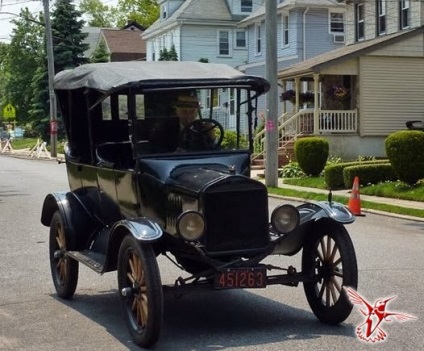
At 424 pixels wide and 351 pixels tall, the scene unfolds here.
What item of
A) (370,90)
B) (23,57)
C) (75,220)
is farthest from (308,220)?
(23,57)

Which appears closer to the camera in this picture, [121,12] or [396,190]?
[396,190]

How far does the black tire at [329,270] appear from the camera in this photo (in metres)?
7.35

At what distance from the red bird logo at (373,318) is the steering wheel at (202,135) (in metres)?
1.99

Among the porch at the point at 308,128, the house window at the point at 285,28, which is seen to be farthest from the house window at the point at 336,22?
the porch at the point at 308,128

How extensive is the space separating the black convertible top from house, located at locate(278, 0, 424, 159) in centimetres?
2367

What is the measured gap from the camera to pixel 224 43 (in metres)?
59.7

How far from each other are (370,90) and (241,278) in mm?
27175

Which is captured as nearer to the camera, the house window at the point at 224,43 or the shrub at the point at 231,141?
the shrub at the point at 231,141

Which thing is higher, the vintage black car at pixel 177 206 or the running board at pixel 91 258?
the vintage black car at pixel 177 206

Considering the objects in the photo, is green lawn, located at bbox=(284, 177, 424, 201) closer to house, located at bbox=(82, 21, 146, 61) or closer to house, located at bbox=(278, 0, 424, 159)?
house, located at bbox=(278, 0, 424, 159)

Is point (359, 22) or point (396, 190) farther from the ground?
point (359, 22)

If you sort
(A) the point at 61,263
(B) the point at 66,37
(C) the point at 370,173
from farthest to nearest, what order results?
(B) the point at 66,37
(C) the point at 370,173
(A) the point at 61,263

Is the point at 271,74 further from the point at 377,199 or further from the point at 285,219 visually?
the point at 285,219

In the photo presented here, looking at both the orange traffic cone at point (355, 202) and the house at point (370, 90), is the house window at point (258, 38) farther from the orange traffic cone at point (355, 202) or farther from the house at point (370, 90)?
the orange traffic cone at point (355, 202)
